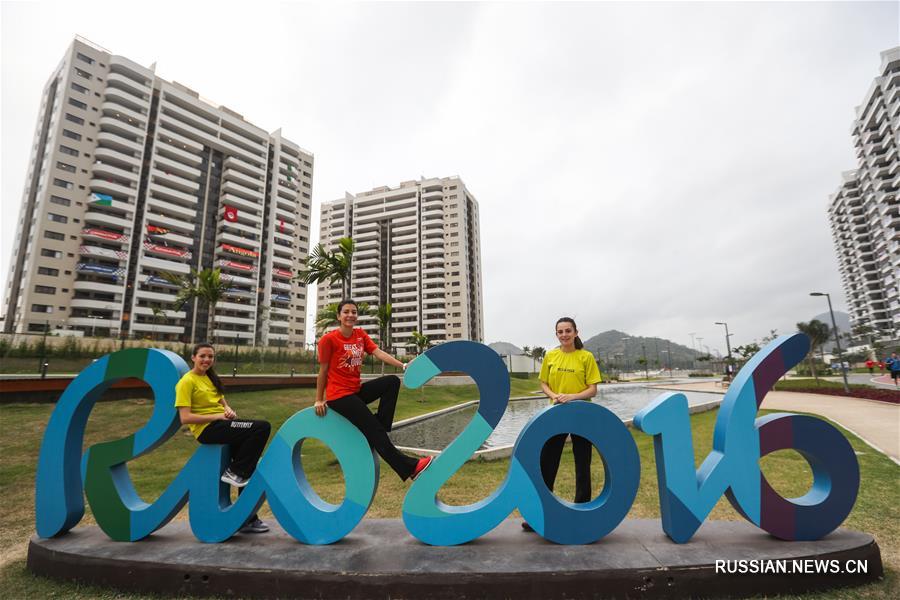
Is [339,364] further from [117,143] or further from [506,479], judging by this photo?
[117,143]

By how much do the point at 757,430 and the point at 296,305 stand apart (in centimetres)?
7084

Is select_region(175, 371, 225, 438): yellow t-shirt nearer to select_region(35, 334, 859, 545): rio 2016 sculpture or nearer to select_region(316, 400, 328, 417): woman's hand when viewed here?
select_region(35, 334, 859, 545): rio 2016 sculpture

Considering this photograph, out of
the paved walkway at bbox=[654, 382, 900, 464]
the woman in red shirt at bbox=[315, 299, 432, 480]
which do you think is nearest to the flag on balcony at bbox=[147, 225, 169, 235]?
the woman in red shirt at bbox=[315, 299, 432, 480]

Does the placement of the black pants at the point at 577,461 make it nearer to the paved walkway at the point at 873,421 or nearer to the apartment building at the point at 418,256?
the paved walkway at the point at 873,421

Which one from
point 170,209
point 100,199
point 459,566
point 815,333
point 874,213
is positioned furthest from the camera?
point 874,213

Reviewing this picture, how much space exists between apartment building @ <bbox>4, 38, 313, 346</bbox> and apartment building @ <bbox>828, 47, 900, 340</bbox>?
313 feet

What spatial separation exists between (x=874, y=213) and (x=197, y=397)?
101946 millimetres

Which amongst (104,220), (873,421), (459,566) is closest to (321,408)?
(459,566)

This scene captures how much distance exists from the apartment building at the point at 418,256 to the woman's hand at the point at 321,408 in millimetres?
66337

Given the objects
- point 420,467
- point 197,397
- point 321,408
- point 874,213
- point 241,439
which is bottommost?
point 420,467

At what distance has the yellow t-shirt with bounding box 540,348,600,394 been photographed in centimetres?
407

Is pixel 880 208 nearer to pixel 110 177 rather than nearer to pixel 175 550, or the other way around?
pixel 175 550

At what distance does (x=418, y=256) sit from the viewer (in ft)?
258

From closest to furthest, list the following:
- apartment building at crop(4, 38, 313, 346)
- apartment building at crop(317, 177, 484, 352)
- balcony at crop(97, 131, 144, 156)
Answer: apartment building at crop(4, 38, 313, 346) → balcony at crop(97, 131, 144, 156) → apartment building at crop(317, 177, 484, 352)
